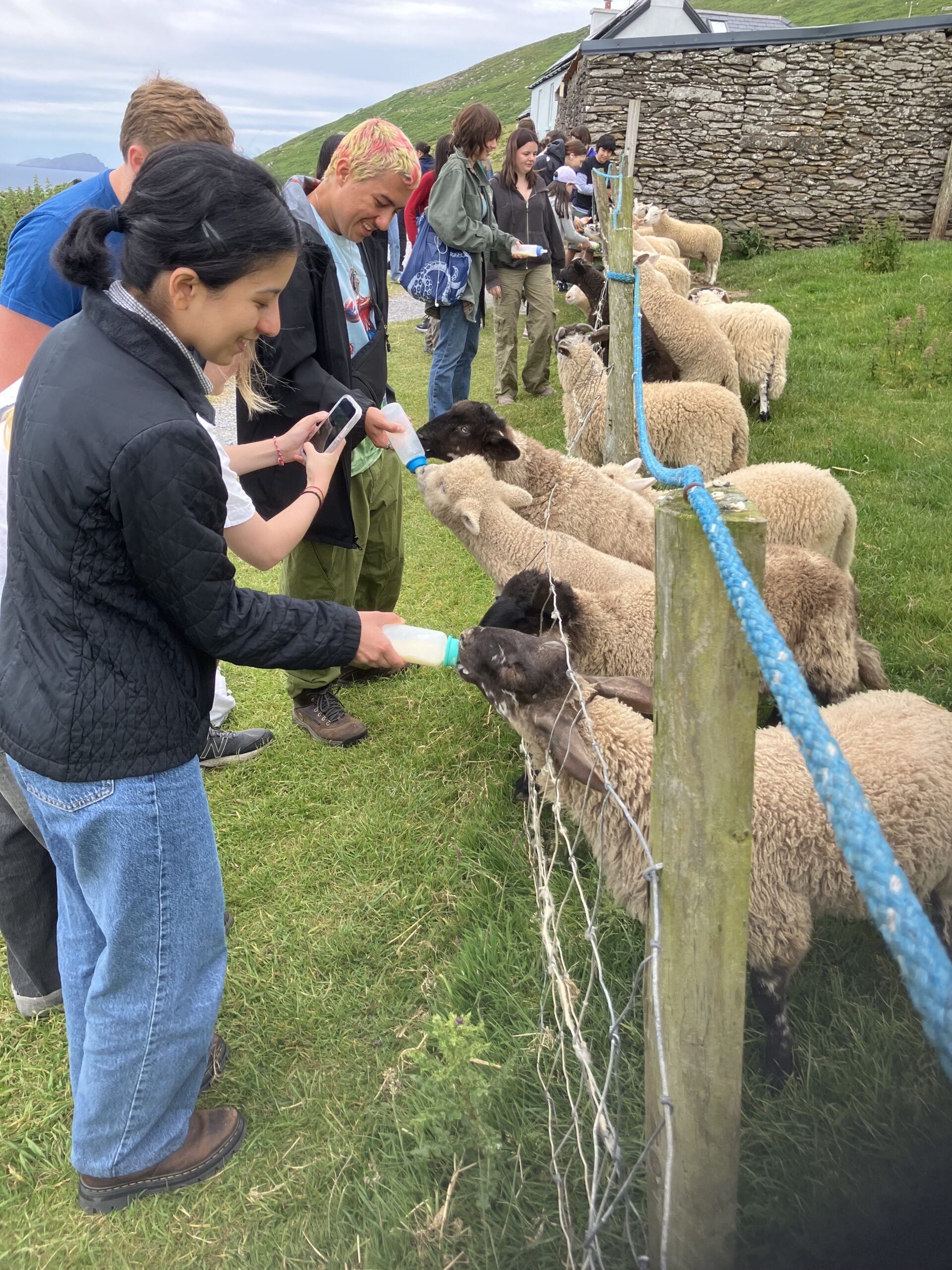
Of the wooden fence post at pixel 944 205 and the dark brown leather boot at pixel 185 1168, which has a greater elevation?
the wooden fence post at pixel 944 205

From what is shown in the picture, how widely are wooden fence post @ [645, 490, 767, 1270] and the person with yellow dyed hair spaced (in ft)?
6.85

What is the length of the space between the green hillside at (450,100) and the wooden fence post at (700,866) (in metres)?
58.6

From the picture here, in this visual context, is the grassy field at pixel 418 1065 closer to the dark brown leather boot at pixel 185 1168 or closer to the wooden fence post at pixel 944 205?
the dark brown leather boot at pixel 185 1168

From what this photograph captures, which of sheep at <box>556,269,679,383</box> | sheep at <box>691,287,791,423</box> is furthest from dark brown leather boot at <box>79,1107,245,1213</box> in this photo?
sheep at <box>691,287,791,423</box>

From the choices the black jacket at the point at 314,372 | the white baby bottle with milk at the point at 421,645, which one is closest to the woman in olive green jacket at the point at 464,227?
the black jacket at the point at 314,372

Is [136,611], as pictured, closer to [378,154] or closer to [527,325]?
[378,154]

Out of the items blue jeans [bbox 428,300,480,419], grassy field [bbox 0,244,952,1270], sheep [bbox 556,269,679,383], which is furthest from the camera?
sheep [bbox 556,269,679,383]

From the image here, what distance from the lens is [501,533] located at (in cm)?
397

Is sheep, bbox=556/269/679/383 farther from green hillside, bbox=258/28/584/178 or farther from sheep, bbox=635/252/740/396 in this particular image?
green hillside, bbox=258/28/584/178

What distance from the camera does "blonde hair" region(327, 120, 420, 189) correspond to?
2.94 metres

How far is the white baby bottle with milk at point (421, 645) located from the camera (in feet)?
6.49

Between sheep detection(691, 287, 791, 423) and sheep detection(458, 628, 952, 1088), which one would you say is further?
sheep detection(691, 287, 791, 423)

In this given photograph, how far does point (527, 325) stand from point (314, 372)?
18.7ft

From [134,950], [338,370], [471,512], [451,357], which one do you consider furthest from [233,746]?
[451,357]
